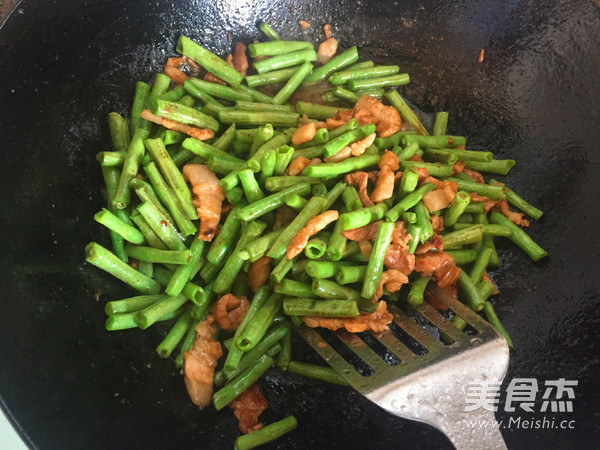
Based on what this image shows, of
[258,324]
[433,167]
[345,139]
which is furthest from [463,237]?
[258,324]

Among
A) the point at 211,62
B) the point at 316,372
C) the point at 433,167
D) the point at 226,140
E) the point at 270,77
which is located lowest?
the point at 316,372

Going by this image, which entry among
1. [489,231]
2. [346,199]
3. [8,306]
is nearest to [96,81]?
[8,306]

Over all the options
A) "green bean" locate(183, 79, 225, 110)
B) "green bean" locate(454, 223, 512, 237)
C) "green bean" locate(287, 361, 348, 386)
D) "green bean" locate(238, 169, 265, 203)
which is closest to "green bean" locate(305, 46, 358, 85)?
"green bean" locate(183, 79, 225, 110)

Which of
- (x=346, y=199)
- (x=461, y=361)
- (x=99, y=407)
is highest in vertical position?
(x=346, y=199)

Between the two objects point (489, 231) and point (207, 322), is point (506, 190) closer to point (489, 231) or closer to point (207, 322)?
point (489, 231)

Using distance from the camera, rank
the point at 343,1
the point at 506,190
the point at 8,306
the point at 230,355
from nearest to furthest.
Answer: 1. the point at 8,306
2. the point at 230,355
3. the point at 506,190
4. the point at 343,1

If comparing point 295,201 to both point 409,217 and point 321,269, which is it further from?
point 409,217
